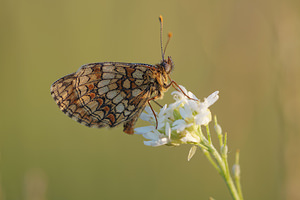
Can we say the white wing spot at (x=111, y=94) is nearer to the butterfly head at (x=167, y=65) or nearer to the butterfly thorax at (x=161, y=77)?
the butterfly thorax at (x=161, y=77)

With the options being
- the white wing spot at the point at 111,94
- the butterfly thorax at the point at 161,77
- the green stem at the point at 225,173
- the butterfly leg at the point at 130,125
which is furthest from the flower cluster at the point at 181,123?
the white wing spot at the point at 111,94

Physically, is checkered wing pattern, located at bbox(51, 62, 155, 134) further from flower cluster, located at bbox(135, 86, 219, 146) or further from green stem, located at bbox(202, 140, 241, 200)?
green stem, located at bbox(202, 140, 241, 200)

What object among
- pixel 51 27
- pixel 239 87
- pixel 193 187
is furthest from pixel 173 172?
pixel 51 27

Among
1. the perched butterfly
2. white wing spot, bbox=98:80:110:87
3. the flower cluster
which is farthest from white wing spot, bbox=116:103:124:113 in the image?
the flower cluster

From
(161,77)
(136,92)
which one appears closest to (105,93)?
(136,92)

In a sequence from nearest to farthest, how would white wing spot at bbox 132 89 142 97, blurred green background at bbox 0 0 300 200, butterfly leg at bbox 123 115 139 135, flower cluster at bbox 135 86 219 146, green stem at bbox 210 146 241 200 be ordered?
green stem at bbox 210 146 241 200 < flower cluster at bbox 135 86 219 146 < butterfly leg at bbox 123 115 139 135 < white wing spot at bbox 132 89 142 97 < blurred green background at bbox 0 0 300 200

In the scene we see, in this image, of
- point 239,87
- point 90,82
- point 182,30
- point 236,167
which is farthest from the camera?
point 182,30

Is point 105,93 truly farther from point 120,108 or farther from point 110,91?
point 120,108

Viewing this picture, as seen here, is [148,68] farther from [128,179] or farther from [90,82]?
[128,179]
